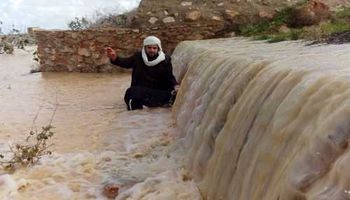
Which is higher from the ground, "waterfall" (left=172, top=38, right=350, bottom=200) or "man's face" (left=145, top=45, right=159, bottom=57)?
"waterfall" (left=172, top=38, right=350, bottom=200)

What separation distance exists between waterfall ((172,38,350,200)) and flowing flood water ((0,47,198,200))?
470 millimetres

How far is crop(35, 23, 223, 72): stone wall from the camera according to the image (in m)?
12.4

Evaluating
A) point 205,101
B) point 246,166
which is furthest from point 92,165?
point 246,166

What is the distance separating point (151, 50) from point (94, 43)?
5.26 metres

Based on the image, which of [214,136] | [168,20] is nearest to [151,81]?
[214,136]

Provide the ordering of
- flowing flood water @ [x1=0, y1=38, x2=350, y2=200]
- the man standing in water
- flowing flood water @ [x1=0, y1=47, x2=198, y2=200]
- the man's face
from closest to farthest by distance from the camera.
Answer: flowing flood water @ [x1=0, y1=38, x2=350, y2=200] < flowing flood water @ [x1=0, y1=47, x2=198, y2=200] < the man's face < the man standing in water

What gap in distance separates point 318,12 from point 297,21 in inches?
17.9

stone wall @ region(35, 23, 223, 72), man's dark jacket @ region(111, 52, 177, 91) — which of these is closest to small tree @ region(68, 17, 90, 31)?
stone wall @ region(35, 23, 223, 72)

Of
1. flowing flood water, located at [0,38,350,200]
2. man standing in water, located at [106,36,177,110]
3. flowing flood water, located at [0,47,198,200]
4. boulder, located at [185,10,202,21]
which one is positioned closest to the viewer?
flowing flood water, located at [0,38,350,200]

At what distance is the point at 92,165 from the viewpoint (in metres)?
5.38

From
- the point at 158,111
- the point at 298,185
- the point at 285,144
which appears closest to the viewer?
the point at 298,185

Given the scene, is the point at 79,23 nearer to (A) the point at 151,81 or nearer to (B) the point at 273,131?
(A) the point at 151,81

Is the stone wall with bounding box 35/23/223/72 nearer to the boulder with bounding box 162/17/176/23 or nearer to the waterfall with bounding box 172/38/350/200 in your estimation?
the boulder with bounding box 162/17/176/23

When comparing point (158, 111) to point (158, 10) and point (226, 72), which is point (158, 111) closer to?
point (226, 72)
